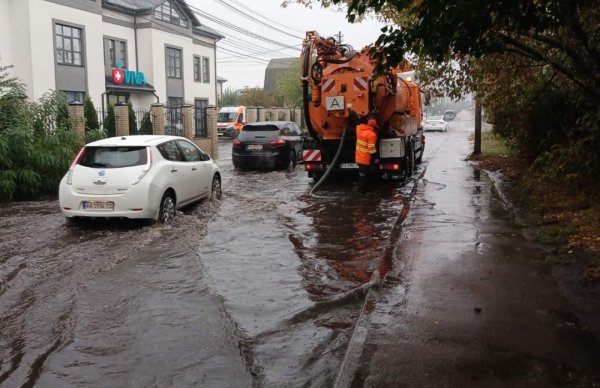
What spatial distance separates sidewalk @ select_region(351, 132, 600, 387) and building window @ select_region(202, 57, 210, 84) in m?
37.8

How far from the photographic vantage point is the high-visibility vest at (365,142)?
492 inches

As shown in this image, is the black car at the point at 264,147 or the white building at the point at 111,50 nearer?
the black car at the point at 264,147

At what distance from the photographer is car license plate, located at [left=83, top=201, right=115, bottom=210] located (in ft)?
29.8

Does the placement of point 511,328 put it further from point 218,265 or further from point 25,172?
point 25,172

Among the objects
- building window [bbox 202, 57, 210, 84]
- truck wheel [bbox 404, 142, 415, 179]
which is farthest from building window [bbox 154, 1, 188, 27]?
truck wheel [bbox 404, 142, 415, 179]

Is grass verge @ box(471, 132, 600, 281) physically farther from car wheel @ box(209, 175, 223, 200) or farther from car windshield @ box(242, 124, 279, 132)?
car windshield @ box(242, 124, 279, 132)

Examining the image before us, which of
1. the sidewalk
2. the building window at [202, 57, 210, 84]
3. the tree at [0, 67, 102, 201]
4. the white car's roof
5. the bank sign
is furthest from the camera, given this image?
the building window at [202, 57, 210, 84]

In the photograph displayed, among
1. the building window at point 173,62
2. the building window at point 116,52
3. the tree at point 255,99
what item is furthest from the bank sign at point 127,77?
the tree at point 255,99

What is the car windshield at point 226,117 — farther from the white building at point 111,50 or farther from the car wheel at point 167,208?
the car wheel at point 167,208

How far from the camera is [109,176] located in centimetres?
911

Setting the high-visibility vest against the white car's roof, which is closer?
the white car's roof

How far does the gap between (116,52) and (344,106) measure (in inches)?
1029

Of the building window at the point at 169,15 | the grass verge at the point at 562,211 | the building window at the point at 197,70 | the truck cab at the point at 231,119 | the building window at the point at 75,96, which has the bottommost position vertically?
the grass verge at the point at 562,211

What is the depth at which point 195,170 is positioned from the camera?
1106 centimetres
